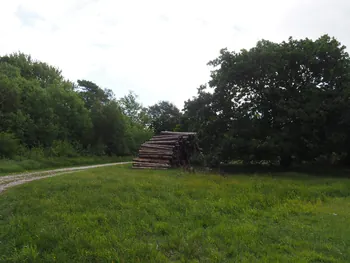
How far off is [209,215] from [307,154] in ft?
36.8

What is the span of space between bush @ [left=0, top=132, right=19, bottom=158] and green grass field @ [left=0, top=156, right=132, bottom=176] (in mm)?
1295

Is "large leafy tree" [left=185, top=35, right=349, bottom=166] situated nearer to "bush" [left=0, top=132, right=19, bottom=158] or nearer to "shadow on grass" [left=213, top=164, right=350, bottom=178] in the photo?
"shadow on grass" [left=213, top=164, right=350, bottom=178]

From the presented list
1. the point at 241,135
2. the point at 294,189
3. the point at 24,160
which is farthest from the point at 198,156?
the point at 24,160

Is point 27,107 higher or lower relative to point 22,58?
lower

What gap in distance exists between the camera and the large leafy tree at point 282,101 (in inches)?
600

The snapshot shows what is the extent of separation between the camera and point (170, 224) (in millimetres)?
6395

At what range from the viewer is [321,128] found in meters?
15.6

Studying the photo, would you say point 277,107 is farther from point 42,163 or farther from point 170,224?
point 42,163

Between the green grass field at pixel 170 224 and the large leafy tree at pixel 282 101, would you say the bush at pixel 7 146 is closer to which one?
the green grass field at pixel 170 224

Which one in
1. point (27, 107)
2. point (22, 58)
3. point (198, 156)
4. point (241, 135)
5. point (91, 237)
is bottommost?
point (91, 237)

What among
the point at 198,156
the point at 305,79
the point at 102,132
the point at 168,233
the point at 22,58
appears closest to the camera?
the point at 168,233

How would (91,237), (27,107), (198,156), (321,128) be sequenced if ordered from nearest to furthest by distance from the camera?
(91,237), (321,128), (198,156), (27,107)

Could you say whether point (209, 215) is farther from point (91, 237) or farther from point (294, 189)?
point (294, 189)

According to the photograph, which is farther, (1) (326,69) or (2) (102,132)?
(2) (102,132)
